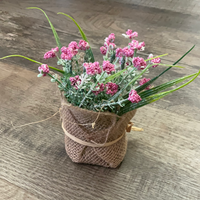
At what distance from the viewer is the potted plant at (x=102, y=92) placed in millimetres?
420

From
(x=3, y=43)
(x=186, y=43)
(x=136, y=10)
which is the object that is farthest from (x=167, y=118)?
(x=136, y=10)

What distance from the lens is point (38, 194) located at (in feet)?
1.69

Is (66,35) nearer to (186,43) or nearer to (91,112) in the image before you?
(186,43)

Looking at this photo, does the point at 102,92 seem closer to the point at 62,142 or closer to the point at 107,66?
the point at 107,66

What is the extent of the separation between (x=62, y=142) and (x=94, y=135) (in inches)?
6.9

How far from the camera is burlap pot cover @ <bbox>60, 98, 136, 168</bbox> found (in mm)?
469

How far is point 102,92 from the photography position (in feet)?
1.51

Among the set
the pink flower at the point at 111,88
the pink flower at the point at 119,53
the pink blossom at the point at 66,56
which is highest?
the pink blossom at the point at 66,56

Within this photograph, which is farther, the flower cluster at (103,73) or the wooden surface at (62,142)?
the wooden surface at (62,142)

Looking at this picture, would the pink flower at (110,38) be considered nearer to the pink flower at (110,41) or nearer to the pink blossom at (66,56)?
the pink flower at (110,41)

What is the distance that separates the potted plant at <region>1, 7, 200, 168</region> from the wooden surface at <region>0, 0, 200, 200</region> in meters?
0.08

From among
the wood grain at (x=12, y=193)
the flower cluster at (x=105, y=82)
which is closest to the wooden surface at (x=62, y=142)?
the wood grain at (x=12, y=193)

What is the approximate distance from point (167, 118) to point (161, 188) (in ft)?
0.84

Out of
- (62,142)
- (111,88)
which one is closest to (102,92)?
(111,88)
